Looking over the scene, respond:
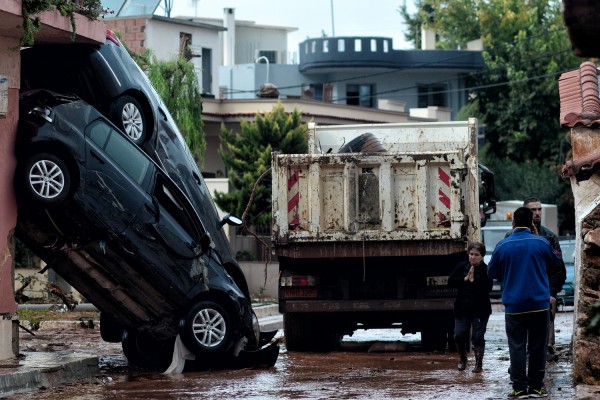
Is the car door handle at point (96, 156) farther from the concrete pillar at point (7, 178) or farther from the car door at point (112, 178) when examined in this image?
the concrete pillar at point (7, 178)

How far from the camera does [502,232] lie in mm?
31547

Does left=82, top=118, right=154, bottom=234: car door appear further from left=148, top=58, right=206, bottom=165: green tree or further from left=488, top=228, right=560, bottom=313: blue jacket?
left=148, top=58, right=206, bottom=165: green tree

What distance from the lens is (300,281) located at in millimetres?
16359

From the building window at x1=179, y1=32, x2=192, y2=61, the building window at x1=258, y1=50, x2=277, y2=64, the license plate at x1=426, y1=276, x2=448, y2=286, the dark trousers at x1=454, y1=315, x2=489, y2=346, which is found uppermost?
the building window at x1=258, y1=50, x2=277, y2=64

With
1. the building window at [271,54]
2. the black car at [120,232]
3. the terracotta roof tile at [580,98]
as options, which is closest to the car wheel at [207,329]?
the black car at [120,232]

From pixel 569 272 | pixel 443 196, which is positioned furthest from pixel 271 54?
pixel 443 196

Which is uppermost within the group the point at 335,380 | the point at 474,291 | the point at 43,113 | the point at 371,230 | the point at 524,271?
the point at 43,113

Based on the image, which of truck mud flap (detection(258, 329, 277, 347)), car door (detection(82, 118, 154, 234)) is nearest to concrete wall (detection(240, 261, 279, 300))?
truck mud flap (detection(258, 329, 277, 347))

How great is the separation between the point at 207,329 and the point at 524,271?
375 cm

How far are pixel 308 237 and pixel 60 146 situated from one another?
4065 millimetres

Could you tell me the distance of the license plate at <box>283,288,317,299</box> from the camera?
53.7 ft

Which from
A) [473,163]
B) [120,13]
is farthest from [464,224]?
[120,13]

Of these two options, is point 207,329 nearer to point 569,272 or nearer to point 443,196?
point 443,196

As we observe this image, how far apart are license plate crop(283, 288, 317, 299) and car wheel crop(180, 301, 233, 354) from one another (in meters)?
2.47
